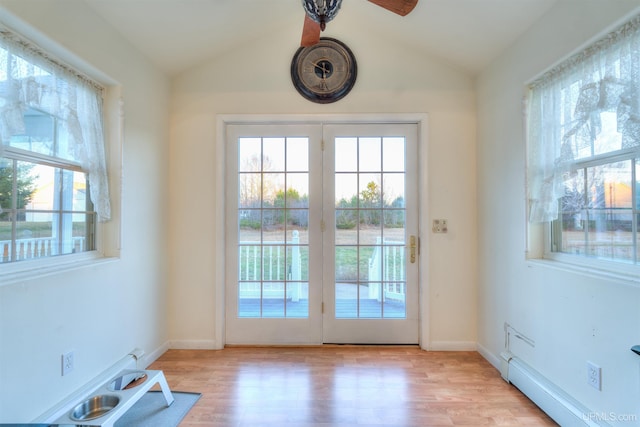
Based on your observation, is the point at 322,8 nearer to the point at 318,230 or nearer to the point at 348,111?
the point at 348,111

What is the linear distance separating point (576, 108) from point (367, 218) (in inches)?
65.3

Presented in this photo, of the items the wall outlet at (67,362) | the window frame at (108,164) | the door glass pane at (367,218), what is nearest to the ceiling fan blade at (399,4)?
the door glass pane at (367,218)

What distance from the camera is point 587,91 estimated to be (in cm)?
163

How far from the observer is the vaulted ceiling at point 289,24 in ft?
6.64

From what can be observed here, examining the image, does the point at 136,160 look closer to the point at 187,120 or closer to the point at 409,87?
the point at 187,120

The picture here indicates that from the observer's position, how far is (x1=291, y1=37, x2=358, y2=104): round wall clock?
8.95 ft

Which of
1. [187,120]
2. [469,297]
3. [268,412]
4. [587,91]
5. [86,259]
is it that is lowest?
[268,412]

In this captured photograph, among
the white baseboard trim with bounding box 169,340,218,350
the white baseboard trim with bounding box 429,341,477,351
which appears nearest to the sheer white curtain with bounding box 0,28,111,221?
the white baseboard trim with bounding box 169,340,218,350

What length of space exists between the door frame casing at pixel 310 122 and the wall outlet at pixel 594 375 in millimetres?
1219

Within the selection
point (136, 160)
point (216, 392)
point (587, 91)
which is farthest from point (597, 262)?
point (136, 160)

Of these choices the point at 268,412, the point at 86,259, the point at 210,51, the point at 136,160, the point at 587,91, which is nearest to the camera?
the point at 587,91

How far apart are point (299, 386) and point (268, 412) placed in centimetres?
33

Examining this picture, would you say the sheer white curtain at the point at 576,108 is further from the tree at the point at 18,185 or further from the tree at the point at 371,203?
the tree at the point at 18,185

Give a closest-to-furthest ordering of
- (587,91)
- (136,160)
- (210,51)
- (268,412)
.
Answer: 1. (587,91)
2. (268,412)
3. (136,160)
4. (210,51)
